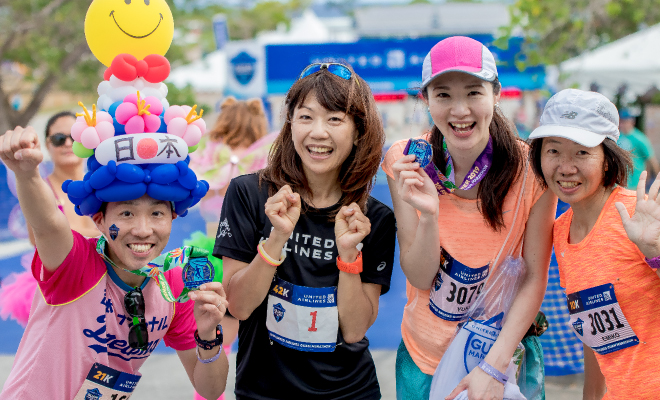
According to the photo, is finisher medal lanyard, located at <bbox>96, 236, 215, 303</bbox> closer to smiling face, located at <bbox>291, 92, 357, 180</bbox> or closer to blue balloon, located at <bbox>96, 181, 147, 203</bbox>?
blue balloon, located at <bbox>96, 181, 147, 203</bbox>

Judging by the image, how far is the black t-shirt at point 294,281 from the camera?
208 centimetres

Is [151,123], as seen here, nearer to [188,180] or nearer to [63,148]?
[188,180]

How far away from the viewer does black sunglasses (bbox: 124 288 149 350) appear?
1991mm

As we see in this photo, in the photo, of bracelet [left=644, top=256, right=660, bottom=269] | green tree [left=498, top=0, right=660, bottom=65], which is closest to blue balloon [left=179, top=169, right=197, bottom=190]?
bracelet [left=644, top=256, right=660, bottom=269]

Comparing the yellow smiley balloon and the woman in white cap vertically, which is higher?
the yellow smiley balloon

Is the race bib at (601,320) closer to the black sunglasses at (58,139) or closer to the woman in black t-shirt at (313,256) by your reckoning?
the woman in black t-shirt at (313,256)

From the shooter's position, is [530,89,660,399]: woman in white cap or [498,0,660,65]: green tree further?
[498,0,660,65]: green tree

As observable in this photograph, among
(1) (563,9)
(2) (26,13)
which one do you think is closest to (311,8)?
(2) (26,13)

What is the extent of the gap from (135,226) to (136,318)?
33 cm

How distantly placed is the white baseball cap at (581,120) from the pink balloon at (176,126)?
1.28m

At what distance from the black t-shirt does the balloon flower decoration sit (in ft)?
0.63

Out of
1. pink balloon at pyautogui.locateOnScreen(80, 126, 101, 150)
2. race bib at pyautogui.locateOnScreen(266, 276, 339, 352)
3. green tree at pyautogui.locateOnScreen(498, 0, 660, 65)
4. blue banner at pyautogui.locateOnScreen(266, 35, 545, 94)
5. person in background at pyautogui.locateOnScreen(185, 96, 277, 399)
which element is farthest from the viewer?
blue banner at pyautogui.locateOnScreen(266, 35, 545, 94)

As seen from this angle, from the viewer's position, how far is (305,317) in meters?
2.04

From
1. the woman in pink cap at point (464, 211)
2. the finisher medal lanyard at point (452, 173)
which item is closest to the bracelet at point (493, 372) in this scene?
the woman in pink cap at point (464, 211)
